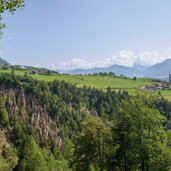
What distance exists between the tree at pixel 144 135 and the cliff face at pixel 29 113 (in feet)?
454

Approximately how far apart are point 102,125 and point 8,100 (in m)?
144

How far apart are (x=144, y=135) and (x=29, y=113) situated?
154 meters

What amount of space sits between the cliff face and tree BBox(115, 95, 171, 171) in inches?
5443

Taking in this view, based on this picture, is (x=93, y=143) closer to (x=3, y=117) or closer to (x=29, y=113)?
(x=3, y=117)

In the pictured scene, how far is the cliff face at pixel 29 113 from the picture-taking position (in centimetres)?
17362

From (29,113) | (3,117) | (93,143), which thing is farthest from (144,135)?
(29,113)

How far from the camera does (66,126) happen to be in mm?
176750

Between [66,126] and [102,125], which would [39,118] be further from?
[102,125]

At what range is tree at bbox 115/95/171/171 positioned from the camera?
33.2m

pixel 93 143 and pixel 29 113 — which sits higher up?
pixel 93 143

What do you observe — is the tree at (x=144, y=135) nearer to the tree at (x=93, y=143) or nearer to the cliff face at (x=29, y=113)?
the tree at (x=93, y=143)

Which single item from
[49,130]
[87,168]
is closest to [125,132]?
[87,168]

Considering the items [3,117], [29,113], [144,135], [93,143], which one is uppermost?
[144,135]

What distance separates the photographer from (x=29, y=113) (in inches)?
7180
